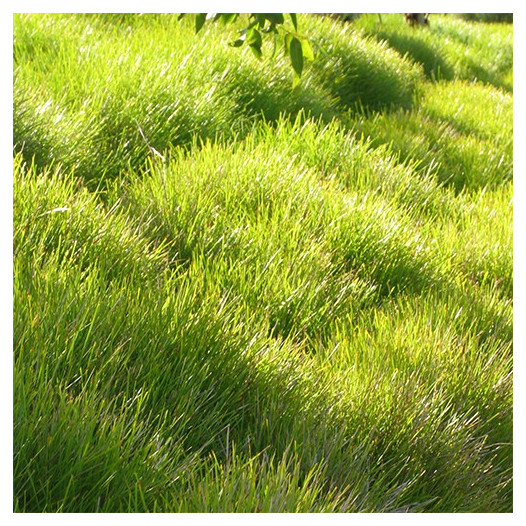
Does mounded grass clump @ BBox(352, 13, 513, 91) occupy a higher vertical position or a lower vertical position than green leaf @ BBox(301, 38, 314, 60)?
lower

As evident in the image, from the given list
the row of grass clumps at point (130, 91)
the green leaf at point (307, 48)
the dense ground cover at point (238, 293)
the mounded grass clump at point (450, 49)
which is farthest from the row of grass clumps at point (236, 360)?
the mounded grass clump at point (450, 49)

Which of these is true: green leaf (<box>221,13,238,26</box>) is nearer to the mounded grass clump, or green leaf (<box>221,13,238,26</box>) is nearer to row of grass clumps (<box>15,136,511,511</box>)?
row of grass clumps (<box>15,136,511,511</box>)

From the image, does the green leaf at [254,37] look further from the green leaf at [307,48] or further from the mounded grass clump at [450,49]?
the mounded grass clump at [450,49]

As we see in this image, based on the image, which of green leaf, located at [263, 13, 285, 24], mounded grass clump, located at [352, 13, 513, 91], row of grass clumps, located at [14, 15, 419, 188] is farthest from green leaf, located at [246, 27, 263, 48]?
mounded grass clump, located at [352, 13, 513, 91]

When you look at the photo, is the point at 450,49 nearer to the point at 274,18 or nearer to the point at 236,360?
the point at 274,18

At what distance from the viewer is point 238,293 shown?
1833 millimetres

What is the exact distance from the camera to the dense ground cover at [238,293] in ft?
4.33

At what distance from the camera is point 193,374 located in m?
1.51

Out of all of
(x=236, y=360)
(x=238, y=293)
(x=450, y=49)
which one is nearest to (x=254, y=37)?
(x=238, y=293)

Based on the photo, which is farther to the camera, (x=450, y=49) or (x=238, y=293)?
(x=450, y=49)

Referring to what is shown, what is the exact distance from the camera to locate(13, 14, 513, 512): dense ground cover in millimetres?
1320
